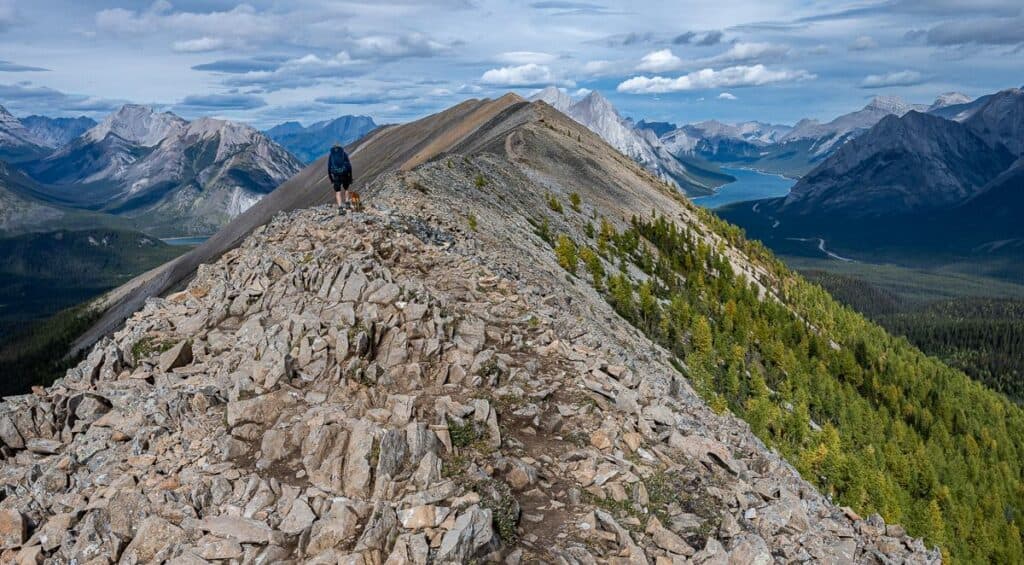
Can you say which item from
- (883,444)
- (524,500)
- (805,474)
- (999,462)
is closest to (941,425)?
(999,462)

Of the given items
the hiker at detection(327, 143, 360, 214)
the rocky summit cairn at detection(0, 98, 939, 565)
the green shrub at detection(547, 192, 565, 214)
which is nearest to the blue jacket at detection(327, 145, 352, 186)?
the hiker at detection(327, 143, 360, 214)

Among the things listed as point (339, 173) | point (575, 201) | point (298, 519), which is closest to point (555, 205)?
point (575, 201)

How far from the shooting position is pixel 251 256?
3142 cm

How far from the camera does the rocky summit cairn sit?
14867 mm

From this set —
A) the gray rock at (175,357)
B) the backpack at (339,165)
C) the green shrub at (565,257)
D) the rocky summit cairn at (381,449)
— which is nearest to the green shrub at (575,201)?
the green shrub at (565,257)

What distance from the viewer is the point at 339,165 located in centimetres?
3772

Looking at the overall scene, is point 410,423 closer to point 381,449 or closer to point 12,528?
point 381,449

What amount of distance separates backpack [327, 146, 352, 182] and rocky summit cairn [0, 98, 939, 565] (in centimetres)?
1104

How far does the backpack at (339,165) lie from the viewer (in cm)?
3744

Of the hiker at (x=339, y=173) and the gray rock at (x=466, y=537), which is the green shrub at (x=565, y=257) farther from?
the gray rock at (x=466, y=537)

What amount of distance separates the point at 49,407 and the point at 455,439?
16.3 metres

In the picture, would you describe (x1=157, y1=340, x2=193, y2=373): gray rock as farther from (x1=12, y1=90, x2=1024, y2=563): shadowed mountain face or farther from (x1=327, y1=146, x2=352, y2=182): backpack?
(x1=327, y1=146, x2=352, y2=182): backpack

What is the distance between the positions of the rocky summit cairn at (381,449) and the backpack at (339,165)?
1104 cm

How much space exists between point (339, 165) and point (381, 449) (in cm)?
2591
